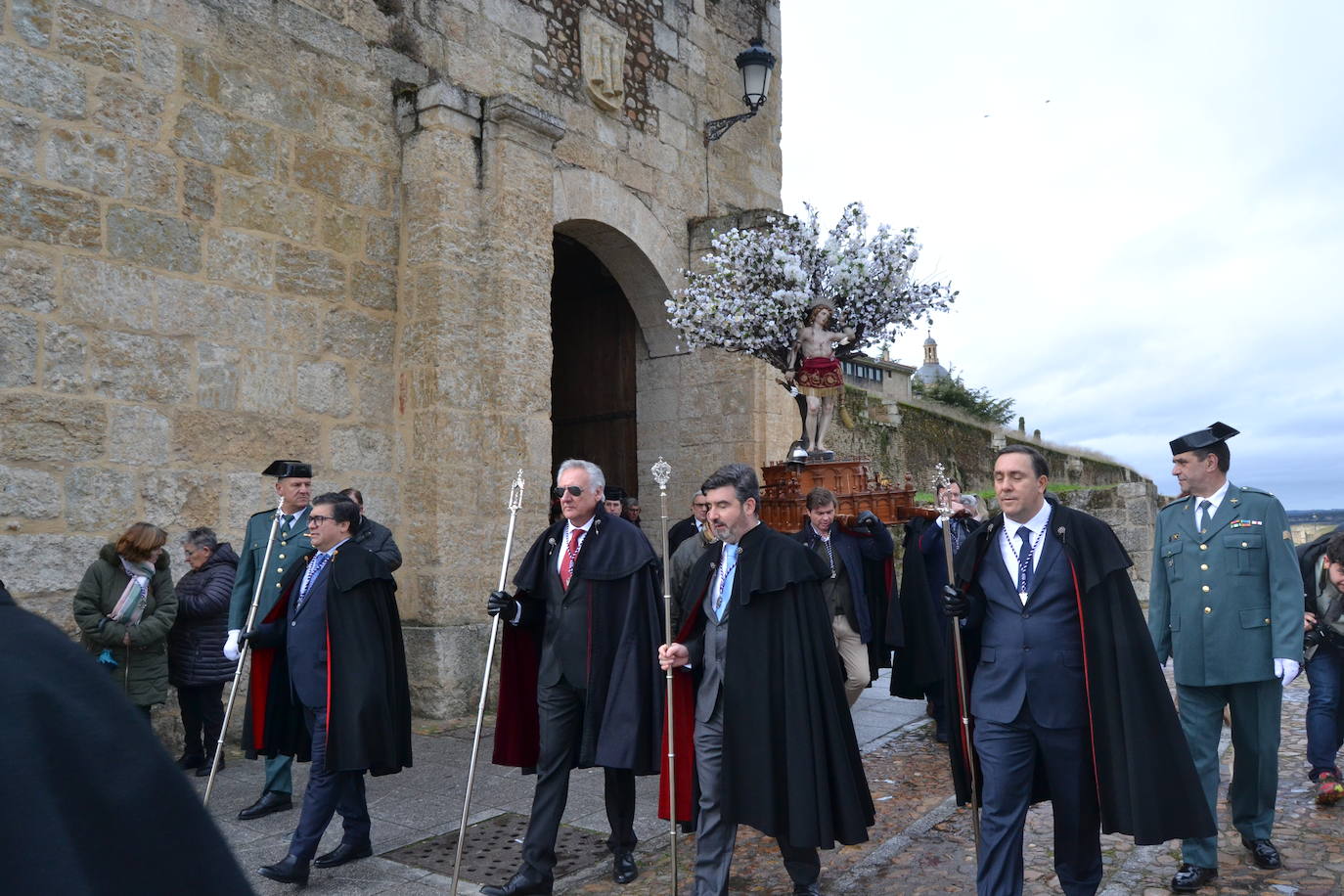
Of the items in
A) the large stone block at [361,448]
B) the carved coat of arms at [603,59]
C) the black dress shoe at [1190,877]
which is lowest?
the black dress shoe at [1190,877]

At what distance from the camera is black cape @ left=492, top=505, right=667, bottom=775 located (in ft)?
15.0

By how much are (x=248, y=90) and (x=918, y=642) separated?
611 cm

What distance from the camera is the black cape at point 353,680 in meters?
4.57

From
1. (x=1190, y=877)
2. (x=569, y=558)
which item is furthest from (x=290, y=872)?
(x=1190, y=877)

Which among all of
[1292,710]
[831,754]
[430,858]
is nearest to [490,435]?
[430,858]

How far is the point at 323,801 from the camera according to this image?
14.7 feet

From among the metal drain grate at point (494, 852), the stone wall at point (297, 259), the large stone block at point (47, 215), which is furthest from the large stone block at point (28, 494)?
the metal drain grate at point (494, 852)

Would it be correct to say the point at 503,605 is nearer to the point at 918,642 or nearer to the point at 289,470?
the point at 289,470

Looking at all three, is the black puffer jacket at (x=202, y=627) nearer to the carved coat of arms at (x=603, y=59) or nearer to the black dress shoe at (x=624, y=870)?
the black dress shoe at (x=624, y=870)

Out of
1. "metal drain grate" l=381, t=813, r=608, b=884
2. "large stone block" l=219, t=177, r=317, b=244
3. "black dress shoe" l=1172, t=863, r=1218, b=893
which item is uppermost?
"large stone block" l=219, t=177, r=317, b=244

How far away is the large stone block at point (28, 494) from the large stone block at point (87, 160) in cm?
177

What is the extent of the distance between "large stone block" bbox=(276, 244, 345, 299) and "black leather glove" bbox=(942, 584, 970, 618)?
5.35m

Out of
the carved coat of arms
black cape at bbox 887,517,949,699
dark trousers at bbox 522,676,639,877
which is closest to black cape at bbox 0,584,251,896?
dark trousers at bbox 522,676,639,877

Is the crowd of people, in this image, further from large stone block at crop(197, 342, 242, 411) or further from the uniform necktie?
large stone block at crop(197, 342, 242, 411)
